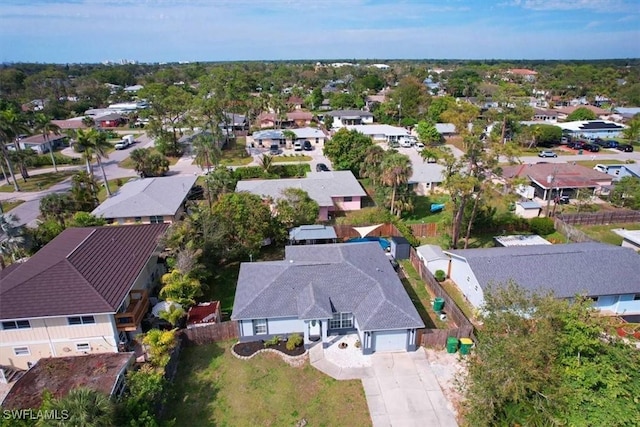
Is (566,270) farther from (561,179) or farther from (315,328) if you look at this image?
(561,179)

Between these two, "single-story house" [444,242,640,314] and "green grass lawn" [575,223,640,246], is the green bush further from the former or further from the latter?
"single-story house" [444,242,640,314]

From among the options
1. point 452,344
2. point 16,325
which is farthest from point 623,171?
point 16,325

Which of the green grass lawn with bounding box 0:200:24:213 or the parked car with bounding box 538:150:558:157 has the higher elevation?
the parked car with bounding box 538:150:558:157

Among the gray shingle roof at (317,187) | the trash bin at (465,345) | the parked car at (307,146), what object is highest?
the gray shingle roof at (317,187)

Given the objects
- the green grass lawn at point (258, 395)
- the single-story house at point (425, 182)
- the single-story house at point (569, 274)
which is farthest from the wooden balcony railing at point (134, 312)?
the single-story house at point (425, 182)

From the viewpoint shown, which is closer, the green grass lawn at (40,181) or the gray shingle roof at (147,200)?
the gray shingle roof at (147,200)

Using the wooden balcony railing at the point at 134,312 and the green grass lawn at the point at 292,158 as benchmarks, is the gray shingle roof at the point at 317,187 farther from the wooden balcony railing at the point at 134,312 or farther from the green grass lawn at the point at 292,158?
the wooden balcony railing at the point at 134,312

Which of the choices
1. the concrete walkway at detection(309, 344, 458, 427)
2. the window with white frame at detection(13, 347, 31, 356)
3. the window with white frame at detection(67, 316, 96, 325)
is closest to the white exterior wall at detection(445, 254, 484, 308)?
the concrete walkway at detection(309, 344, 458, 427)
